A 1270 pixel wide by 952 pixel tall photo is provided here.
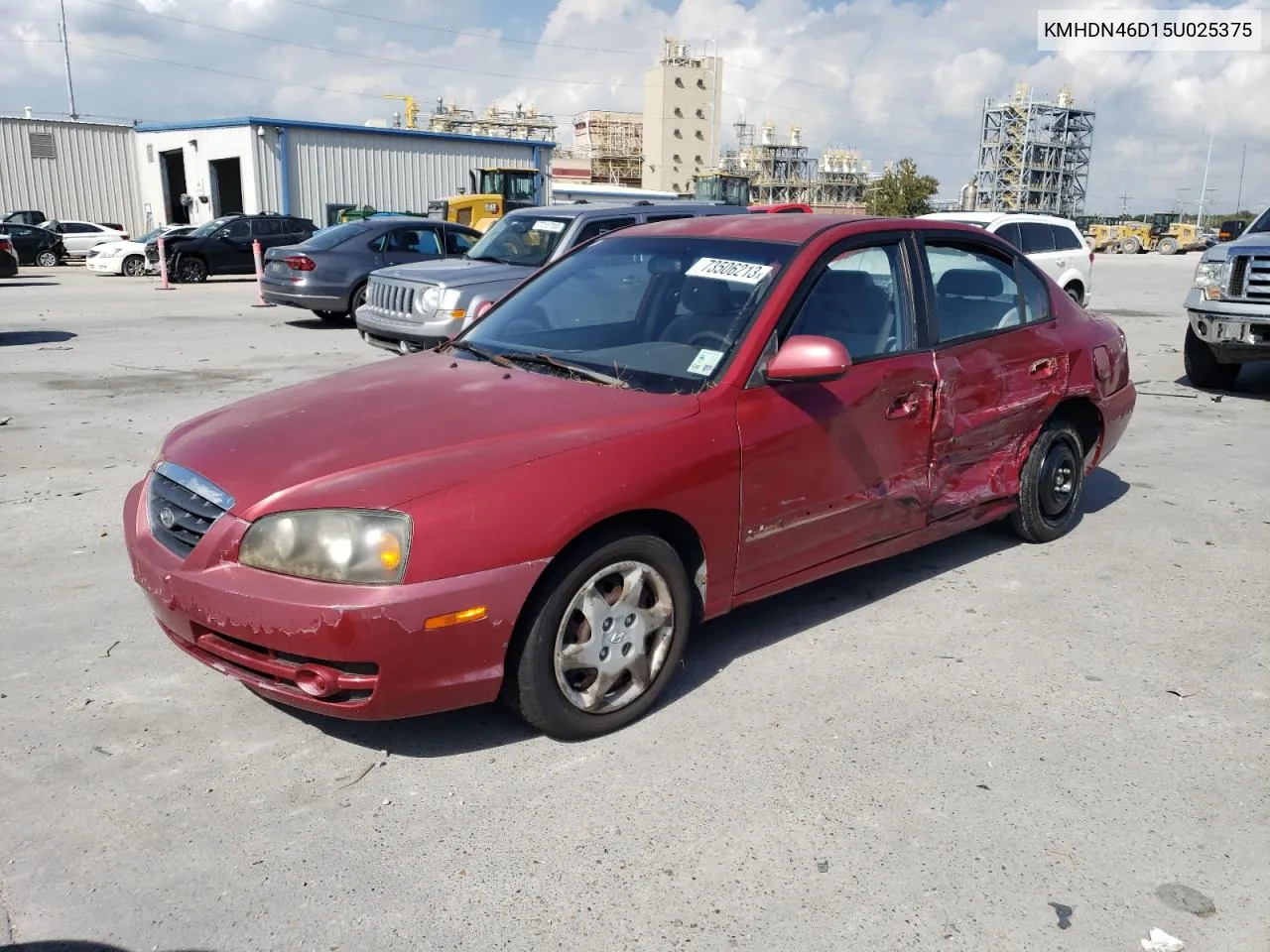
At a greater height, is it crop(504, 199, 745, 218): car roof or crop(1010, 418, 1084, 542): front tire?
crop(504, 199, 745, 218): car roof

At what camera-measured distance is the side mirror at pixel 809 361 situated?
3.65m

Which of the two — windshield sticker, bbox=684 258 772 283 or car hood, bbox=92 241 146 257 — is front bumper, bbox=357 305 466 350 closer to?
windshield sticker, bbox=684 258 772 283

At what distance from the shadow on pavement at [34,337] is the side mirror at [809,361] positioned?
12073 mm

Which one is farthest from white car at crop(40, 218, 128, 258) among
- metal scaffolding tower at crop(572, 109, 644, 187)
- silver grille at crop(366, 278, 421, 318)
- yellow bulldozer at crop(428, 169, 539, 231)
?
metal scaffolding tower at crop(572, 109, 644, 187)

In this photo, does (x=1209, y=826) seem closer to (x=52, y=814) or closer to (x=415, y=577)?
(x=415, y=577)

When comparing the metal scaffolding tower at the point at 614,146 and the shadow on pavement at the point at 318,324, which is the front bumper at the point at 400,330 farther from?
the metal scaffolding tower at the point at 614,146

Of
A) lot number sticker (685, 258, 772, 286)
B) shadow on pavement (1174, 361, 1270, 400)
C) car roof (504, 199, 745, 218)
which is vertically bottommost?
shadow on pavement (1174, 361, 1270, 400)

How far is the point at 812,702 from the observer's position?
3.72 meters

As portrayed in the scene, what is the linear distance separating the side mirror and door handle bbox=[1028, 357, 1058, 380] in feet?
5.72

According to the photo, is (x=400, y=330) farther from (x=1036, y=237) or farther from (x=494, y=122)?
(x=494, y=122)

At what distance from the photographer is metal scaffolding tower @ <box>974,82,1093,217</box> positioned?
126 metres

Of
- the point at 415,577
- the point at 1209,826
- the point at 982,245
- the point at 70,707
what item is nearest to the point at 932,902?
the point at 1209,826

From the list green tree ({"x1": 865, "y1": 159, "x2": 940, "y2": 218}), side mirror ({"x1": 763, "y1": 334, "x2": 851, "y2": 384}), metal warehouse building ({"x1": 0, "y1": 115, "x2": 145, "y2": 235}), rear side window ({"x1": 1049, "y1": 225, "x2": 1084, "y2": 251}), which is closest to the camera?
side mirror ({"x1": 763, "y1": 334, "x2": 851, "y2": 384})

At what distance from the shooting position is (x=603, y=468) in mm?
3260
